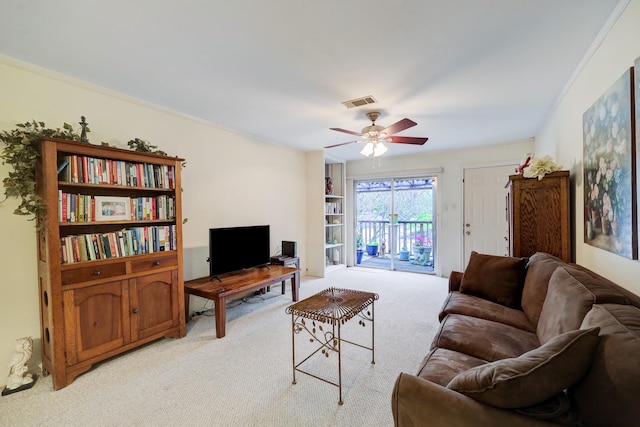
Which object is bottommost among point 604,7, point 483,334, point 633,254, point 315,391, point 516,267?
point 315,391

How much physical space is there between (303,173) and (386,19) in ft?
12.1

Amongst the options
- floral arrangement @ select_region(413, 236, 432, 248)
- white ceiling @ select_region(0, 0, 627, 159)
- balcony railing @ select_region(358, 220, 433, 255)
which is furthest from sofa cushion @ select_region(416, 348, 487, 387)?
floral arrangement @ select_region(413, 236, 432, 248)

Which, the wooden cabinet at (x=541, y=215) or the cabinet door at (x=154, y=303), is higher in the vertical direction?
the wooden cabinet at (x=541, y=215)

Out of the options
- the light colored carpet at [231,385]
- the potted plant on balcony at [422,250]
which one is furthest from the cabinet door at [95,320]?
the potted plant on balcony at [422,250]

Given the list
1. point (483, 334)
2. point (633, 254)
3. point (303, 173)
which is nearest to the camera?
point (633, 254)

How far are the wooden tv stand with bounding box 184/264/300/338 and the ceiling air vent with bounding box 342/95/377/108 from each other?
2.18m

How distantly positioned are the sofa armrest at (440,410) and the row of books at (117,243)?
7.99ft

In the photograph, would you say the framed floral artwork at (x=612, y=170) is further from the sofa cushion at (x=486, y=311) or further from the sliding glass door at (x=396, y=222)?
the sliding glass door at (x=396, y=222)

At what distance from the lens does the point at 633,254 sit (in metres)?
1.40

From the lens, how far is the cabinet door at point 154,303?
2.41 meters

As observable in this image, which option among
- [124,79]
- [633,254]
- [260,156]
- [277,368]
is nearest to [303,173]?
[260,156]

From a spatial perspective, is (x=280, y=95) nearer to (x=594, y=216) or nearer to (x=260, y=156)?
(x=260, y=156)

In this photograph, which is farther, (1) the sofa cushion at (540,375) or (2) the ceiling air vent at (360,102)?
(2) the ceiling air vent at (360,102)

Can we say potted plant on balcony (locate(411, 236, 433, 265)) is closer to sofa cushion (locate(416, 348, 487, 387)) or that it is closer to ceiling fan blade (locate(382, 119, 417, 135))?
ceiling fan blade (locate(382, 119, 417, 135))
